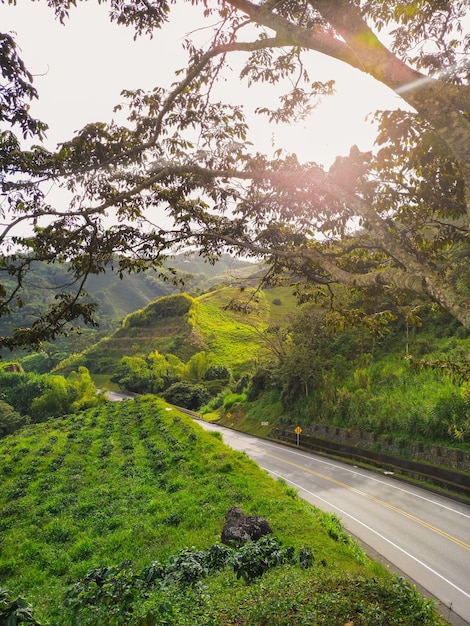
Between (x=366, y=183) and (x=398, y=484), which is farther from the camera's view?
(x=398, y=484)

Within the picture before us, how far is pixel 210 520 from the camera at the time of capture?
43.8ft

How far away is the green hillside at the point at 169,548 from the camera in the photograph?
5.94 metres

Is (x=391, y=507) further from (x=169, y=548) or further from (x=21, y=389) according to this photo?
(x=21, y=389)

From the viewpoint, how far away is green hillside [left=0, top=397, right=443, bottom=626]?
19.5 ft

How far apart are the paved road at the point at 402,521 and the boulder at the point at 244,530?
15.6ft

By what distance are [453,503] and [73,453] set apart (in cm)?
2436

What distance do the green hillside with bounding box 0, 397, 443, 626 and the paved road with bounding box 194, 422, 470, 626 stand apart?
5.14 ft

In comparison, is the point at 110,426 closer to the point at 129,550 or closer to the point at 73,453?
the point at 73,453

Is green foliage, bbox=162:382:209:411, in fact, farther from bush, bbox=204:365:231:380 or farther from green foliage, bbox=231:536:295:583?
green foliage, bbox=231:536:295:583

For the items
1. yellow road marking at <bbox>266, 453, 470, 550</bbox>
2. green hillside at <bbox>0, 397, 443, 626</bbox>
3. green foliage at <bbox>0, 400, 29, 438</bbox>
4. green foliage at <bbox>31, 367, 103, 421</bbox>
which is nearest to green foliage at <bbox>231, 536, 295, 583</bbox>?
green hillside at <bbox>0, 397, 443, 626</bbox>

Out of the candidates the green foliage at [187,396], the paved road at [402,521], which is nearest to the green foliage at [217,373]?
the green foliage at [187,396]

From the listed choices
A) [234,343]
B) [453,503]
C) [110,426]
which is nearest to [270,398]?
[110,426]

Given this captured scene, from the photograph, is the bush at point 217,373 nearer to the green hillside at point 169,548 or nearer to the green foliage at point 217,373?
the green foliage at point 217,373

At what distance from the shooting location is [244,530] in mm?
11039
